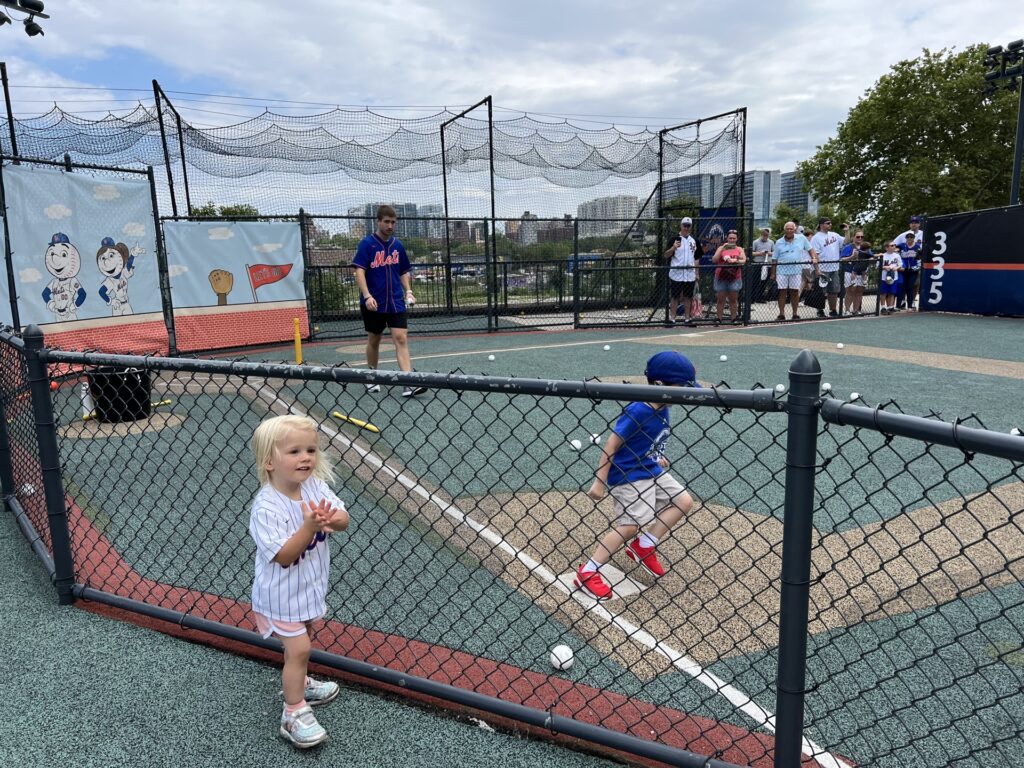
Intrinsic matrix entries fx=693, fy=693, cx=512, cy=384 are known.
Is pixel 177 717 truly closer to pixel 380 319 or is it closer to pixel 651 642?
pixel 651 642

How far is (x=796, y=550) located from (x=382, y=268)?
620 centimetres

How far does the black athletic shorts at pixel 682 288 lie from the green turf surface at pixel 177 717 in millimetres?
12914

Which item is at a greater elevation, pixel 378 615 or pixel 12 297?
pixel 12 297

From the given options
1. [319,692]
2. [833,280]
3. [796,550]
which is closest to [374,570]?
[319,692]

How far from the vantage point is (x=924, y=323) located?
1406cm

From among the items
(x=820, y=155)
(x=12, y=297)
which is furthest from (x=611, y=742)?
(x=820, y=155)

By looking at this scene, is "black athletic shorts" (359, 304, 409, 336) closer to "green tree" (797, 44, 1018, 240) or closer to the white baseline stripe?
the white baseline stripe

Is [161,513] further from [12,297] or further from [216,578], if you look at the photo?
[12,297]

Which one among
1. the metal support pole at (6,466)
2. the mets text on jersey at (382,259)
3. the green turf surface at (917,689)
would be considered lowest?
the green turf surface at (917,689)

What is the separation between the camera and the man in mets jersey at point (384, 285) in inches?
285

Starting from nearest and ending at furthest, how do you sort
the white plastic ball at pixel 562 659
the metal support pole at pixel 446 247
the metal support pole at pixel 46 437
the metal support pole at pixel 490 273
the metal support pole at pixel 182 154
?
the white plastic ball at pixel 562 659 → the metal support pole at pixel 46 437 → the metal support pole at pixel 182 154 → the metal support pole at pixel 490 273 → the metal support pole at pixel 446 247

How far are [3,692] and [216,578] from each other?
0.97 metres

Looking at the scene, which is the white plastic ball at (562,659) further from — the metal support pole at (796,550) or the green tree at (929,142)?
the green tree at (929,142)

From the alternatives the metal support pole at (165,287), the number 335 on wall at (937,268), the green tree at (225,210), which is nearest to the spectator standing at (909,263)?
the number 335 on wall at (937,268)
